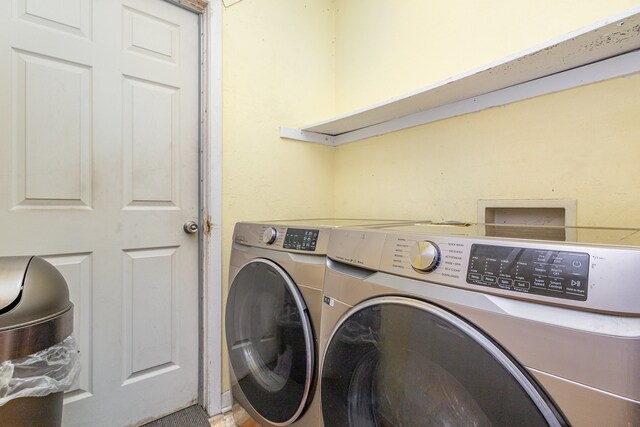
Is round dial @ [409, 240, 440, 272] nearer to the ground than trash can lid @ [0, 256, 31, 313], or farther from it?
farther from it

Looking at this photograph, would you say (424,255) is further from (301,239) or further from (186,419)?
(186,419)

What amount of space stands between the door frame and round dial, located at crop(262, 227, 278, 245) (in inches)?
17.0

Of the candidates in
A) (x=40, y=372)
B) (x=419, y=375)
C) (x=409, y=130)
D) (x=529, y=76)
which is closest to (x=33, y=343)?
(x=40, y=372)

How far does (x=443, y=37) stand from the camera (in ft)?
4.56

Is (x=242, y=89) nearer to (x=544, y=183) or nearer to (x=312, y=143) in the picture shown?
(x=312, y=143)

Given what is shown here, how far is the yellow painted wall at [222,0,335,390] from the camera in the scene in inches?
60.9

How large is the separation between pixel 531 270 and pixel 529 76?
2.98 feet

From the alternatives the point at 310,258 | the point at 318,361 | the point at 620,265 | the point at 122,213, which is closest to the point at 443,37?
the point at 310,258

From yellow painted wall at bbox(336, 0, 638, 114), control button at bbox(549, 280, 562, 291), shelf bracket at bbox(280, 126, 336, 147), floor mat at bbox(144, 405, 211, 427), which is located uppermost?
yellow painted wall at bbox(336, 0, 638, 114)

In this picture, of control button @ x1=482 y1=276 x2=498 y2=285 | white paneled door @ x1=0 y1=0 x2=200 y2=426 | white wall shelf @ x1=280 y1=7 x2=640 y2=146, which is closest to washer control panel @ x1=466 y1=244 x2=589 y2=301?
control button @ x1=482 y1=276 x2=498 y2=285

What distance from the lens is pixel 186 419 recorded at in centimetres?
140

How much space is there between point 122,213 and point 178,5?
1021 millimetres

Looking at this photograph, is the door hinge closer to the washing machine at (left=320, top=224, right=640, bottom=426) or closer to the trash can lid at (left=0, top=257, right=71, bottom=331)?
the trash can lid at (left=0, top=257, right=71, bottom=331)

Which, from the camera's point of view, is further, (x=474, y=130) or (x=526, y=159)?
(x=474, y=130)
